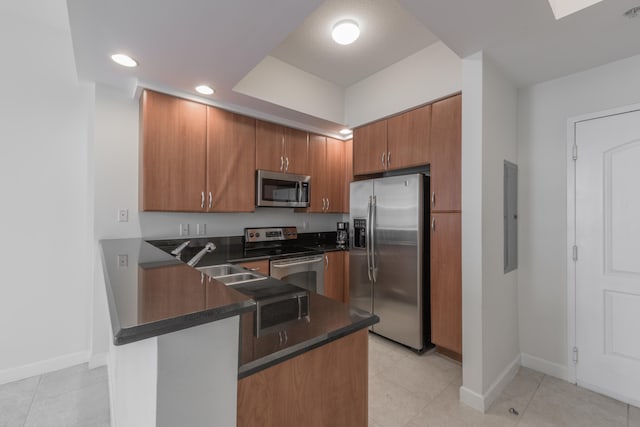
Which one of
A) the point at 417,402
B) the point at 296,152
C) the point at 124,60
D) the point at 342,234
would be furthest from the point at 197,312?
the point at 342,234

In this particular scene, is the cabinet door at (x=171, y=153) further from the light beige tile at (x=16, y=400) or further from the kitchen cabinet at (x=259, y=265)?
the light beige tile at (x=16, y=400)

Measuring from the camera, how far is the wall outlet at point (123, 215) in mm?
2422

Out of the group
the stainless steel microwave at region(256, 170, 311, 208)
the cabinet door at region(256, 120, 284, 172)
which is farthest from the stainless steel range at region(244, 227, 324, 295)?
the cabinet door at region(256, 120, 284, 172)

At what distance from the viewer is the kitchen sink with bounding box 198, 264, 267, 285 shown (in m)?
1.79

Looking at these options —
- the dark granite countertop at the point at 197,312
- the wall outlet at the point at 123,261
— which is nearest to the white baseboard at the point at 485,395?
the dark granite countertop at the point at 197,312

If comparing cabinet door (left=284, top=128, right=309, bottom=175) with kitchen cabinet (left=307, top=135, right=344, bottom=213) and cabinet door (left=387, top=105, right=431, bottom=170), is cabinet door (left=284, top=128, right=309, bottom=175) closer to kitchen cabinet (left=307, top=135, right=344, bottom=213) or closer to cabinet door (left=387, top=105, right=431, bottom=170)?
kitchen cabinet (left=307, top=135, right=344, bottom=213)

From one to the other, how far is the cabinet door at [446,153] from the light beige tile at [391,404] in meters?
1.47

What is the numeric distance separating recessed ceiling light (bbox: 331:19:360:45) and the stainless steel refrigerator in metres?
1.26

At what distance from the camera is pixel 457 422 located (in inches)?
69.0

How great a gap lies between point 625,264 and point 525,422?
1300 millimetres

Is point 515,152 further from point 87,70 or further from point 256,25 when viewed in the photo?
point 87,70

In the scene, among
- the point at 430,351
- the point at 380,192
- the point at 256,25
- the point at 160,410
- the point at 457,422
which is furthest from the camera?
the point at 380,192

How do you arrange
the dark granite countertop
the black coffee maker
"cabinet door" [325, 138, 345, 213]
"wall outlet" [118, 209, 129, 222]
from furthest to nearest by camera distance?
the black coffee maker, "cabinet door" [325, 138, 345, 213], "wall outlet" [118, 209, 129, 222], the dark granite countertop

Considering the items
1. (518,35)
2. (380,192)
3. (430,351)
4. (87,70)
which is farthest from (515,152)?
(87,70)
